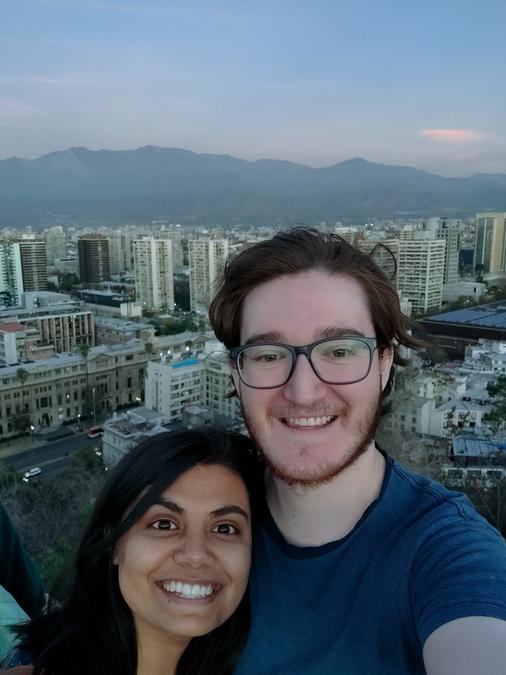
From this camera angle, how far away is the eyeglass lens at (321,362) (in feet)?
2.33

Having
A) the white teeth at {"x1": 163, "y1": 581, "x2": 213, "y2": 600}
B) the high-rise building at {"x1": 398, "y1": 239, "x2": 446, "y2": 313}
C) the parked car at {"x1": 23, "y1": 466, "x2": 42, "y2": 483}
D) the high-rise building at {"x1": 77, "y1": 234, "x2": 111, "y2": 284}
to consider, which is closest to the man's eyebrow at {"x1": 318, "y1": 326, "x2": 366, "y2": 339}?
the white teeth at {"x1": 163, "y1": 581, "x2": 213, "y2": 600}

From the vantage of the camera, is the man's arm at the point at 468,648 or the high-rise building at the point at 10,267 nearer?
the man's arm at the point at 468,648

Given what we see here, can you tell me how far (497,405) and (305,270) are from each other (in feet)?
27.7

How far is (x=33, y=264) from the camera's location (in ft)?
77.9

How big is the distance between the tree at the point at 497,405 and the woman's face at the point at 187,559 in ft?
24.4

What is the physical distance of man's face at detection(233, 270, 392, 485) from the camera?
704 millimetres

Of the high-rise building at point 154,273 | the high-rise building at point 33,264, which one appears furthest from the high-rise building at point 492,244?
the high-rise building at point 33,264

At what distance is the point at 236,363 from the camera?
0.78m

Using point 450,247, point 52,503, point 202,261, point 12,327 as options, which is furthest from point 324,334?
point 450,247

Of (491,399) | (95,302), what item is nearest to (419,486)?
(491,399)

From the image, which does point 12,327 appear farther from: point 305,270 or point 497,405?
point 305,270

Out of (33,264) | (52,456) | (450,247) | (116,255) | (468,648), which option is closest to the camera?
(468,648)

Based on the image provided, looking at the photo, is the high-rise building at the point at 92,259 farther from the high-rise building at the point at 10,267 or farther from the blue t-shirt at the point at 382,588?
the blue t-shirt at the point at 382,588

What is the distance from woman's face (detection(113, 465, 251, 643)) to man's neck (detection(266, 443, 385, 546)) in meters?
0.07
